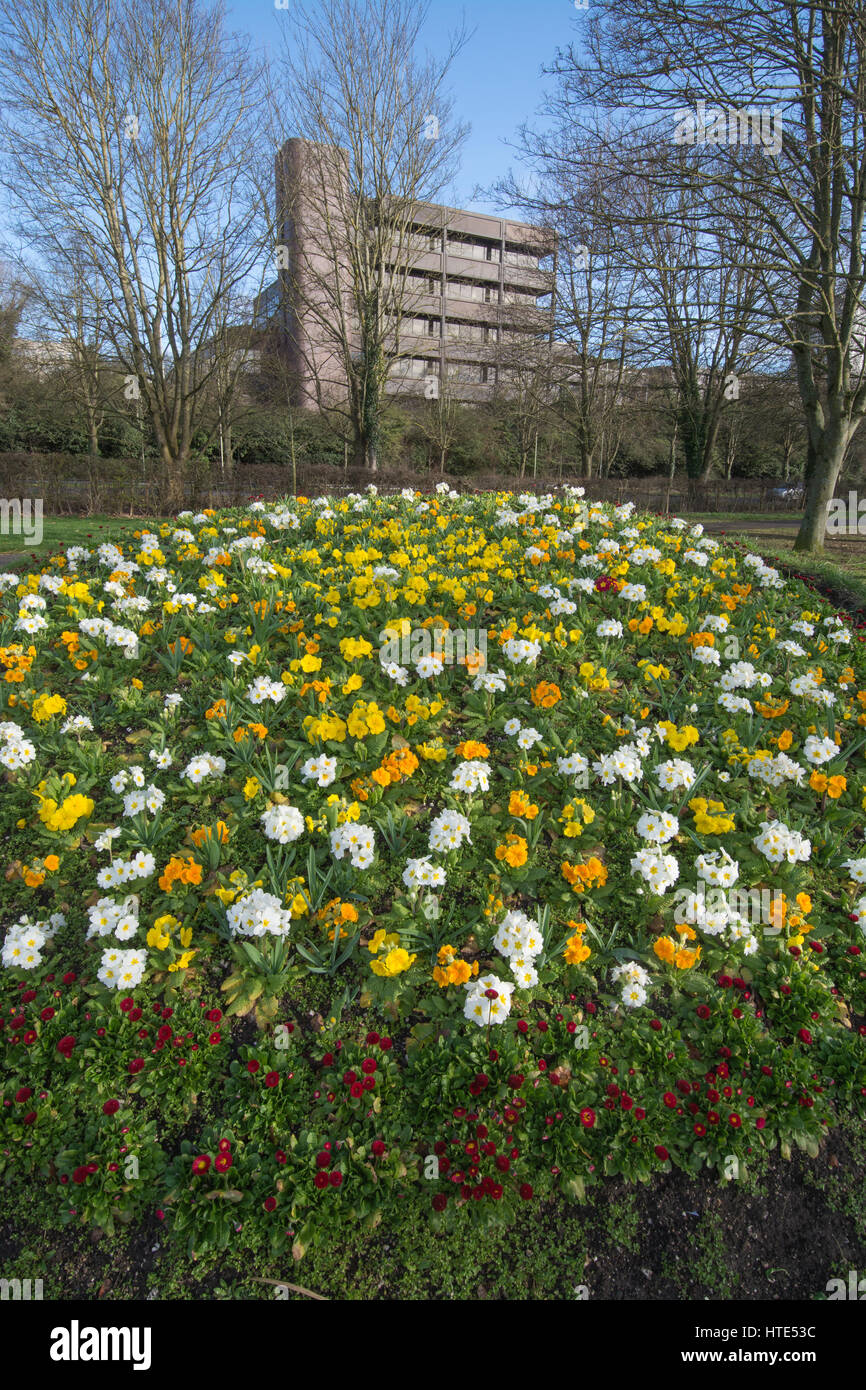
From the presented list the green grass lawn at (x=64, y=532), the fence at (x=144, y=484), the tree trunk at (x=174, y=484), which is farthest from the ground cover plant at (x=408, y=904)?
the tree trunk at (x=174, y=484)

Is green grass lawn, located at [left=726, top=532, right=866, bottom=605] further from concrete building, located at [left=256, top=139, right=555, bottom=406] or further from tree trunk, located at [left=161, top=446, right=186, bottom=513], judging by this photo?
tree trunk, located at [left=161, top=446, right=186, bottom=513]

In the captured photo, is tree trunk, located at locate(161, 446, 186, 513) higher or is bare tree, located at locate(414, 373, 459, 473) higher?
bare tree, located at locate(414, 373, 459, 473)

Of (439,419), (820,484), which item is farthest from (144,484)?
(439,419)

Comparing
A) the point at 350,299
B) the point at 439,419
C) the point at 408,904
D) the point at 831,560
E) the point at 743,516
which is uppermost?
the point at 350,299

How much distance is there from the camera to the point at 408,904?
3.03 m

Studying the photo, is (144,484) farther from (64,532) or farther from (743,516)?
(743,516)

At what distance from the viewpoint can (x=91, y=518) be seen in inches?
525

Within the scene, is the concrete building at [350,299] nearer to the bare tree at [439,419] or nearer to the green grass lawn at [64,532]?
the bare tree at [439,419]

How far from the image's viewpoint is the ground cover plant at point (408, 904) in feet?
7.48

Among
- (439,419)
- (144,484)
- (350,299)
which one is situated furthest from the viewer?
(439,419)

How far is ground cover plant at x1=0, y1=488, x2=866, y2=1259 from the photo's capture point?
228cm

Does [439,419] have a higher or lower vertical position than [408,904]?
higher

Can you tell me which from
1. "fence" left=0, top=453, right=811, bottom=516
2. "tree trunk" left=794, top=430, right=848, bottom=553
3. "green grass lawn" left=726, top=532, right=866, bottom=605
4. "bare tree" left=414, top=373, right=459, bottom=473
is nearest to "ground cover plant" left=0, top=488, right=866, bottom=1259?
"green grass lawn" left=726, top=532, right=866, bottom=605

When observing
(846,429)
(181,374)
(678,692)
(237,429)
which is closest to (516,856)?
(678,692)
